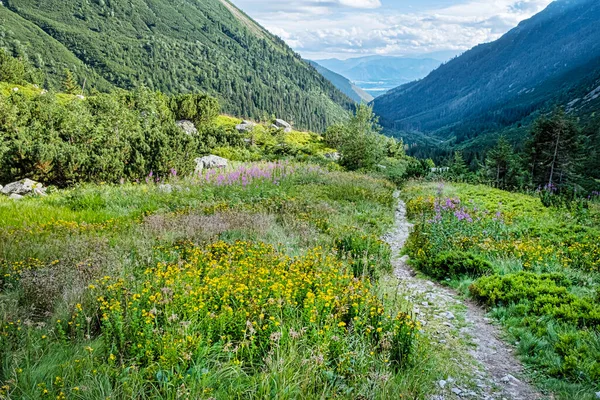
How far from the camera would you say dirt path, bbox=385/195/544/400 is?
12.6ft

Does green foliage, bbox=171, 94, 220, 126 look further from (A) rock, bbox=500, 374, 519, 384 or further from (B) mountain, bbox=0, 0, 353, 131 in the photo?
(B) mountain, bbox=0, 0, 353, 131

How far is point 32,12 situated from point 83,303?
242 meters

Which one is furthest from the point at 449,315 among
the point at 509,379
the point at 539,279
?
the point at 539,279

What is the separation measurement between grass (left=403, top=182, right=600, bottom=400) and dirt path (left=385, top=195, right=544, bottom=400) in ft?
0.74

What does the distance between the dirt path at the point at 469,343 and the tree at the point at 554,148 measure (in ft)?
97.8

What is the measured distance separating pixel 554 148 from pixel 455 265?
107 ft

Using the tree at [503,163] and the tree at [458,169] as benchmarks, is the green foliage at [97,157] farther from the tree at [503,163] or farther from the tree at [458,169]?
the tree at [503,163]

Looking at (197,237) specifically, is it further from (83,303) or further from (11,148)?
(11,148)

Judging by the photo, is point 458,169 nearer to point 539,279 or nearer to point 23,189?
point 539,279

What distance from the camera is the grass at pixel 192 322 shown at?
122 inches

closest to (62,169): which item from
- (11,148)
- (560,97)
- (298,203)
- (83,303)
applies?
(11,148)

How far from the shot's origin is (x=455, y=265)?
298 inches

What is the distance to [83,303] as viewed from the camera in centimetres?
429

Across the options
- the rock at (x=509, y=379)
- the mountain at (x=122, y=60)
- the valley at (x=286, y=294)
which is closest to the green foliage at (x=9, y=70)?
the valley at (x=286, y=294)
